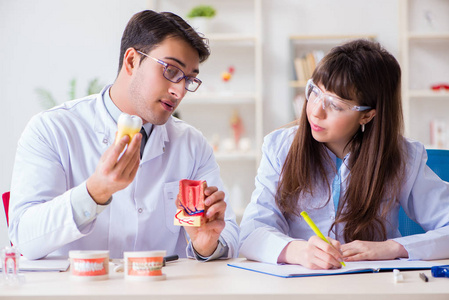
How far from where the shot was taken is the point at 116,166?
131cm

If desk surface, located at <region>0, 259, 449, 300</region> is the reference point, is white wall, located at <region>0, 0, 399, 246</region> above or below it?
above

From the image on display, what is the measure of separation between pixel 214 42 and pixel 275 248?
10.8 ft

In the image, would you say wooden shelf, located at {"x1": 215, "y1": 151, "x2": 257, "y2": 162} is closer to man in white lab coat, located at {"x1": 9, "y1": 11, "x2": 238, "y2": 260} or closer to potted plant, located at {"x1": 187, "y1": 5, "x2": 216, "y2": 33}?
potted plant, located at {"x1": 187, "y1": 5, "x2": 216, "y2": 33}

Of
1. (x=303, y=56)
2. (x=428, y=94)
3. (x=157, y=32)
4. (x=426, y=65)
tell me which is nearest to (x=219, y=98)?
(x=303, y=56)

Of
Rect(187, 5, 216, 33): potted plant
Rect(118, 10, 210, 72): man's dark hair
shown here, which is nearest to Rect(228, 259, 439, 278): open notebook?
Rect(118, 10, 210, 72): man's dark hair

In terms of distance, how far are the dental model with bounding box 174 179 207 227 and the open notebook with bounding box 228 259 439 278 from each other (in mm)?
161

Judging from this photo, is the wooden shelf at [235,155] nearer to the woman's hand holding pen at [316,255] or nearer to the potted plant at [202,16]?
the potted plant at [202,16]

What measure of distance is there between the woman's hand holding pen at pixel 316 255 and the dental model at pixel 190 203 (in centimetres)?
26

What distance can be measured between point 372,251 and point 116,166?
2.36ft

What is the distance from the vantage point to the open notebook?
1281mm

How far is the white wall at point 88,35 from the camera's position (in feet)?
15.2

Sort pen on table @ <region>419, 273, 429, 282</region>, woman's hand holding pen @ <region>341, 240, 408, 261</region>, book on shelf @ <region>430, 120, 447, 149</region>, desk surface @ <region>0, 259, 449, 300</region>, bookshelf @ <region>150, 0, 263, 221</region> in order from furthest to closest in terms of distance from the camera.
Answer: bookshelf @ <region>150, 0, 263, 221</region> < book on shelf @ <region>430, 120, 447, 149</region> < woman's hand holding pen @ <region>341, 240, 408, 261</region> < pen on table @ <region>419, 273, 429, 282</region> < desk surface @ <region>0, 259, 449, 300</region>

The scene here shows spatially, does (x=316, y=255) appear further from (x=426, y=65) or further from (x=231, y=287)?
(x=426, y=65)

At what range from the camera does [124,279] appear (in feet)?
3.97
